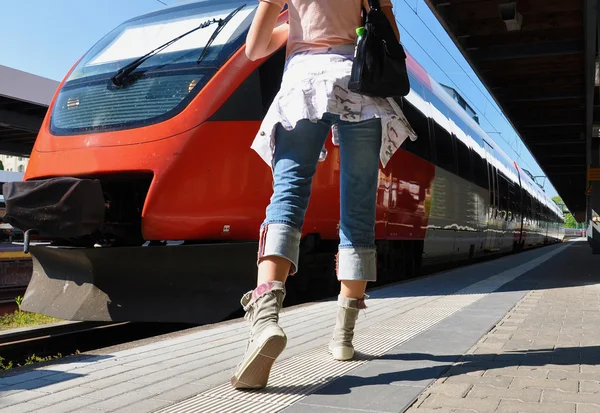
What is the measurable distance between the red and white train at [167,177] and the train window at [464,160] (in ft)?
17.3

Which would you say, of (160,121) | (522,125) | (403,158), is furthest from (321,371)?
(522,125)

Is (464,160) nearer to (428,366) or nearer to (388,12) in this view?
(388,12)

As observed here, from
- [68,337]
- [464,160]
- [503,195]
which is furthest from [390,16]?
[503,195]

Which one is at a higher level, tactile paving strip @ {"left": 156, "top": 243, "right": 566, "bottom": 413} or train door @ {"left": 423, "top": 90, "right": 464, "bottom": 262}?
train door @ {"left": 423, "top": 90, "right": 464, "bottom": 262}

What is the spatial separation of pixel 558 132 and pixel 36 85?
1695 cm

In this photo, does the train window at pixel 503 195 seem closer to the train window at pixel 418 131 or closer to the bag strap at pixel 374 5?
the train window at pixel 418 131

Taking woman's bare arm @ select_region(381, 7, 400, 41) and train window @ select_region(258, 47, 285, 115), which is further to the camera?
train window @ select_region(258, 47, 285, 115)

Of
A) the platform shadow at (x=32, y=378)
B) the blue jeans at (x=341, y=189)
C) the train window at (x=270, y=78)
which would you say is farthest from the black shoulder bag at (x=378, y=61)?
the train window at (x=270, y=78)

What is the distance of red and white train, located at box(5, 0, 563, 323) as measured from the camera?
514cm

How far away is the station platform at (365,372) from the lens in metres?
2.25

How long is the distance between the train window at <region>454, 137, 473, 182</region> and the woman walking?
8.37m

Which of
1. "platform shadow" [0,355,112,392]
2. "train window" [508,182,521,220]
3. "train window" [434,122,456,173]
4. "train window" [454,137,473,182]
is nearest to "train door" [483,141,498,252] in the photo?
"train window" [454,137,473,182]

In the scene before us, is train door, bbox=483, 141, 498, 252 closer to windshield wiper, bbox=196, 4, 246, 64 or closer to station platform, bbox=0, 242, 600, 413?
windshield wiper, bbox=196, 4, 246, 64

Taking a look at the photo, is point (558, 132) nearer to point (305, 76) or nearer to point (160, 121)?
point (160, 121)
